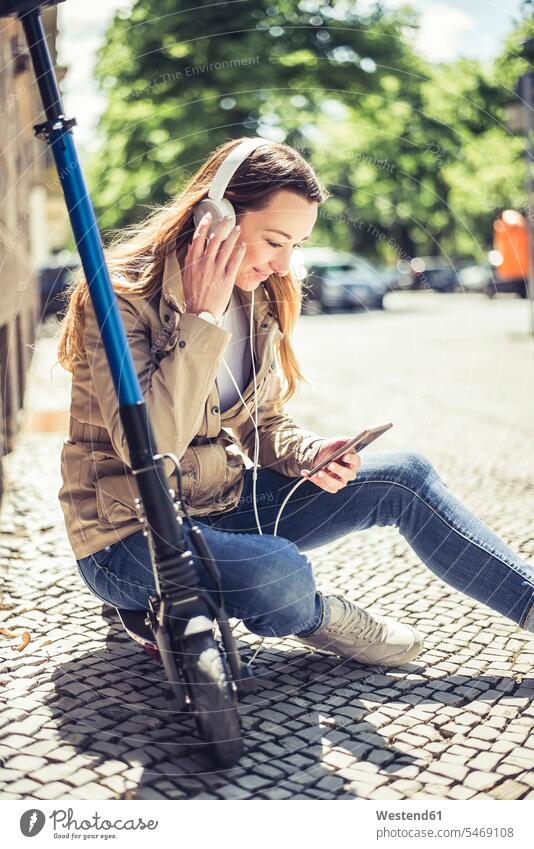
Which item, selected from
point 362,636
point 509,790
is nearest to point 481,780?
point 509,790

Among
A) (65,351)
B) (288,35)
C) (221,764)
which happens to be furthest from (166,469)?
(288,35)

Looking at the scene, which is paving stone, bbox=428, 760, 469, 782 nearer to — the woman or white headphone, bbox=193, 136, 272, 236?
the woman

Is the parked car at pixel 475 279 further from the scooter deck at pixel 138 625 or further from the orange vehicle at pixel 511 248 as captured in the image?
the scooter deck at pixel 138 625

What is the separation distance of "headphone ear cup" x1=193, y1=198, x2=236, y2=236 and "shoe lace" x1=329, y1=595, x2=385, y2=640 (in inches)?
44.1

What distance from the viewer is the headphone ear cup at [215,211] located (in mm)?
2395

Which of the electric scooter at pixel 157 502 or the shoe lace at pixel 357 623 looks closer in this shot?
the electric scooter at pixel 157 502

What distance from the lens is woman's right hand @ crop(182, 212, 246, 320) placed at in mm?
2352

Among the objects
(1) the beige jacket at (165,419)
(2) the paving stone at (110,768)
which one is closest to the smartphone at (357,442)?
(1) the beige jacket at (165,419)

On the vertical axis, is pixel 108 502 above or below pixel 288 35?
below

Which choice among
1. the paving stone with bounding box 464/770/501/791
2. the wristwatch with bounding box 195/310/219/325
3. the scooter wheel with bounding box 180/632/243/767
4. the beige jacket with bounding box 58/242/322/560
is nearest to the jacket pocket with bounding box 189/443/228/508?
the beige jacket with bounding box 58/242/322/560

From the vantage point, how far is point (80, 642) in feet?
10.1

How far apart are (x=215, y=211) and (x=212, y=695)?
117 cm

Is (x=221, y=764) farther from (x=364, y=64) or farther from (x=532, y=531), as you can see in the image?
(x=364, y=64)

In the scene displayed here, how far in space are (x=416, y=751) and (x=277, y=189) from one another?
1.47m
